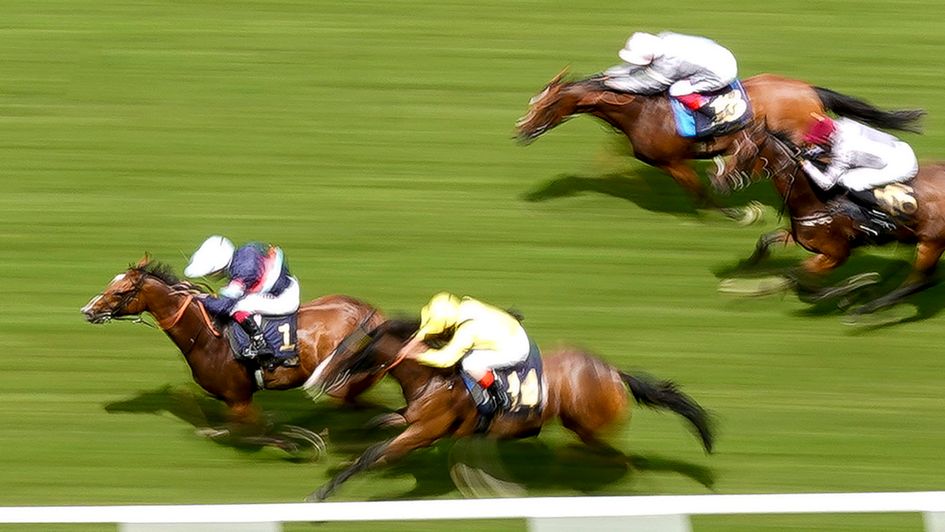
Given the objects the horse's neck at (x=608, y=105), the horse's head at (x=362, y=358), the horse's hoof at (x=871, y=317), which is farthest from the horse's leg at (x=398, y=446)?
the horse's neck at (x=608, y=105)

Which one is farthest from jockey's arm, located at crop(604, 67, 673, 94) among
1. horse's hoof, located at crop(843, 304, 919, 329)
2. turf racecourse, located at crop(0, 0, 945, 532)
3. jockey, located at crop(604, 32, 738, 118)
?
horse's hoof, located at crop(843, 304, 919, 329)

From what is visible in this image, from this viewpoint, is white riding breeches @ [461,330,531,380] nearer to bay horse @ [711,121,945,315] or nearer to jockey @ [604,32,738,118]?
bay horse @ [711,121,945,315]

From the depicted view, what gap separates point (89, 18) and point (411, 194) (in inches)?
120

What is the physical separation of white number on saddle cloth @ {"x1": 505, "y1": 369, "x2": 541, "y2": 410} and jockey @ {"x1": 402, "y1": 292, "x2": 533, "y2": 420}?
35mm

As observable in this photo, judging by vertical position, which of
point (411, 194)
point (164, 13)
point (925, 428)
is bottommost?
point (925, 428)

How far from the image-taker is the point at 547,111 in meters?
8.05

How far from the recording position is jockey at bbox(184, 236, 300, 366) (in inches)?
232

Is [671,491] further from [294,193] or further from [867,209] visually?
[294,193]

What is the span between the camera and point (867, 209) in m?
6.82

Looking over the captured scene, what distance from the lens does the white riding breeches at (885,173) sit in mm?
6746

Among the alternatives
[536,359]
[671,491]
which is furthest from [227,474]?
[671,491]

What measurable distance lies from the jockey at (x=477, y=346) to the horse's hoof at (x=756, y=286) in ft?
6.82

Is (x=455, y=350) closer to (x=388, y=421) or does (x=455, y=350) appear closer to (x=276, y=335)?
(x=388, y=421)

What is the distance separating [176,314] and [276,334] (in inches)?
17.2
